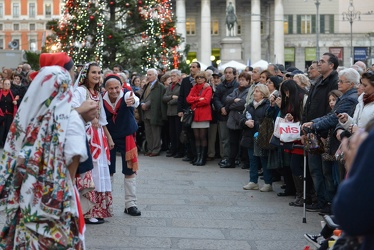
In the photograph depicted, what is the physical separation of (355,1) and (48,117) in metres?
88.2

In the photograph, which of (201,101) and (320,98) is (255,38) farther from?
(320,98)

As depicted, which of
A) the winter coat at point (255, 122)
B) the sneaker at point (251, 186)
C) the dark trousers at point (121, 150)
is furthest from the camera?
the winter coat at point (255, 122)

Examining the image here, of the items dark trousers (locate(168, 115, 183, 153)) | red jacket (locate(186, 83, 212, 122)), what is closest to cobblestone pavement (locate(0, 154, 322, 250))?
red jacket (locate(186, 83, 212, 122))

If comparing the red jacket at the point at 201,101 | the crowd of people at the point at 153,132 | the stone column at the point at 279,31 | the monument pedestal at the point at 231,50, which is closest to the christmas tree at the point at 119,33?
the crowd of people at the point at 153,132

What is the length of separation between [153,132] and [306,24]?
3046 inches

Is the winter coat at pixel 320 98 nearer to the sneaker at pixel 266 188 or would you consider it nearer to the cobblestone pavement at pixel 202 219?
the cobblestone pavement at pixel 202 219

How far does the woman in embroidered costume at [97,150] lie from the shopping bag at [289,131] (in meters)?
2.90

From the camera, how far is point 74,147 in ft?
17.1

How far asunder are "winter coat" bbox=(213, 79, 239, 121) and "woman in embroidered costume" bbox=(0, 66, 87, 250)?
1167 cm

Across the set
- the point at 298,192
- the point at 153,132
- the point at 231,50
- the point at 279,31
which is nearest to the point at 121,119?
the point at 298,192

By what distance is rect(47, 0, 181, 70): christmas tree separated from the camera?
963 inches

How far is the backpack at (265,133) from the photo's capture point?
41.1 feet

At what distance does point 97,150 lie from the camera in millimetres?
9289

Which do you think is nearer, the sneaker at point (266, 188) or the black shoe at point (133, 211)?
the black shoe at point (133, 211)
